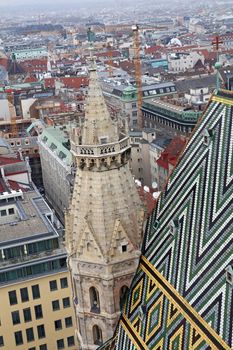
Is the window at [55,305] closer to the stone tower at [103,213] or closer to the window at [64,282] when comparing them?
the window at [64,282]

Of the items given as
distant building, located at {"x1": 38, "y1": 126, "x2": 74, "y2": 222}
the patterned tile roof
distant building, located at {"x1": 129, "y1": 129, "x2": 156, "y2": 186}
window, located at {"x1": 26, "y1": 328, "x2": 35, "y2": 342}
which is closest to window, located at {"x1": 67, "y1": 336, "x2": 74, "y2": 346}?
window, located at {"x1": 26, "y1": 328, "x2": 35, "y2": 342}

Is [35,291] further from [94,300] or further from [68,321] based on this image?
[94,300]

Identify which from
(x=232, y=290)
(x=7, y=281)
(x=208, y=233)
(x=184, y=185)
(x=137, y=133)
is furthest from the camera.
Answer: (x=137, y=133)

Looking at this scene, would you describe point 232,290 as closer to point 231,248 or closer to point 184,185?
point 231,248

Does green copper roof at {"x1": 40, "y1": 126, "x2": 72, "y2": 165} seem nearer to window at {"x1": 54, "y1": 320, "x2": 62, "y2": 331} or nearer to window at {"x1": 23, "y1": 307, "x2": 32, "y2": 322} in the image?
window at {"x1": 54, "y1": 320, "x2": 62, "y2": 331}

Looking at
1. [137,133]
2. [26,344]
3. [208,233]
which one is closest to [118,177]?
[208,233]

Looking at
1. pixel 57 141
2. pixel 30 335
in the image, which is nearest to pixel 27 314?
pixel 30 335
